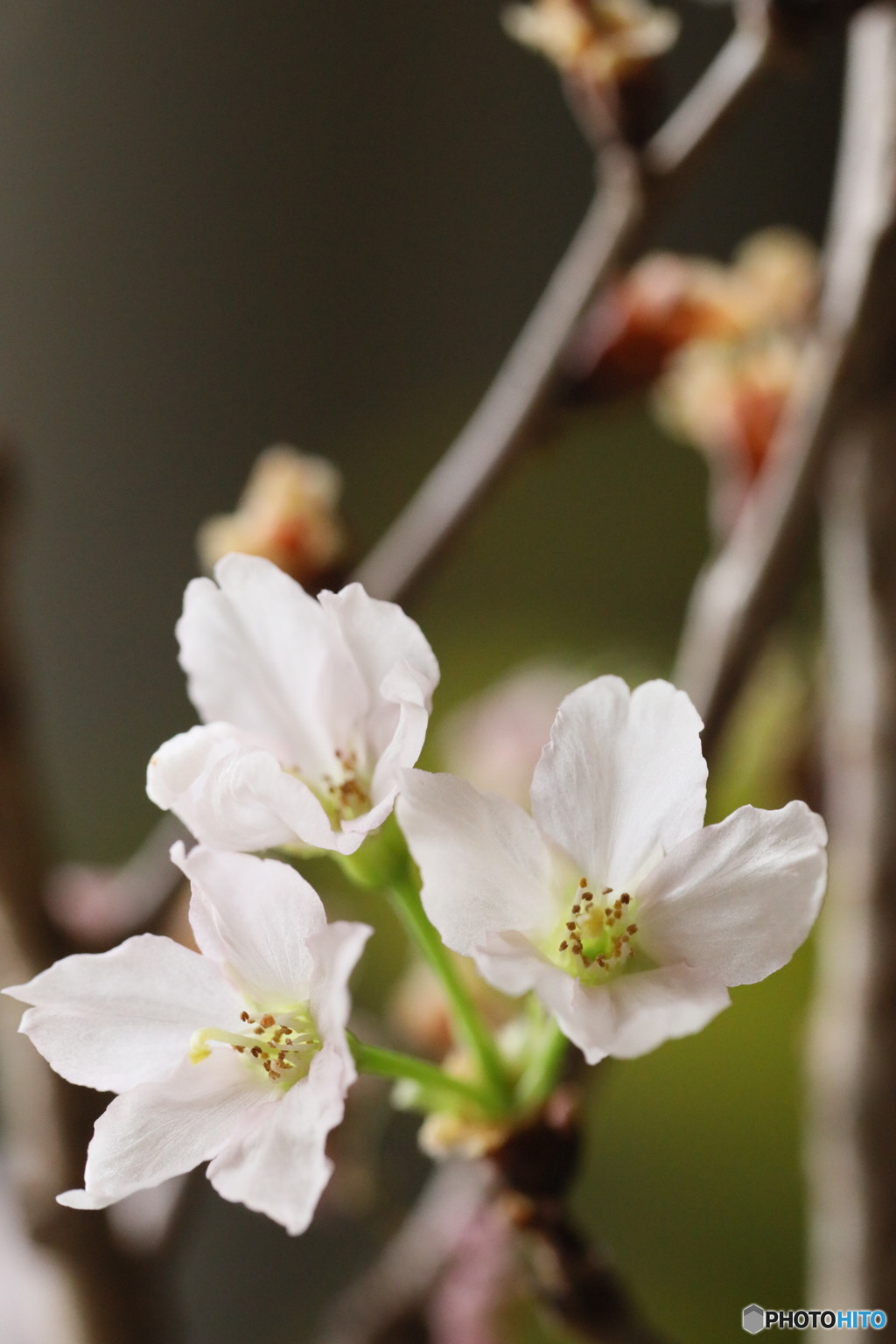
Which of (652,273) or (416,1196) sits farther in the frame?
(416,1196)

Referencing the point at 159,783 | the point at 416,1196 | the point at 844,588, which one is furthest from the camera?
the point at 416,1196

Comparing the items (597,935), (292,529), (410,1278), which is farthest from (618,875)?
(410,1278)

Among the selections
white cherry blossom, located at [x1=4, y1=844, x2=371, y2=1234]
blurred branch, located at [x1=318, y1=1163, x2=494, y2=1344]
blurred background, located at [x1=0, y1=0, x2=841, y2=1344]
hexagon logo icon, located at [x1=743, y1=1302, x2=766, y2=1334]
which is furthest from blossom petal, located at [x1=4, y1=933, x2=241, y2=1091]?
blurred background, located at [x1=0, y1=0, x2=841, y2=1344]

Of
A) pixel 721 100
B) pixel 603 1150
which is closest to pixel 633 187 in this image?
pixel 721 100

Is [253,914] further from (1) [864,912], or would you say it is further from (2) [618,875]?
(1) [864,912]

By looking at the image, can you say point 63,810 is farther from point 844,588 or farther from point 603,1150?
point 844,588

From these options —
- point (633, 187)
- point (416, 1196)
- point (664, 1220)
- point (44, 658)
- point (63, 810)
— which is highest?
point (633, 187)
